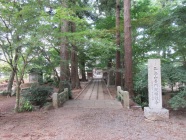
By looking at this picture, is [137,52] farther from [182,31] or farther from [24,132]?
[24,132]

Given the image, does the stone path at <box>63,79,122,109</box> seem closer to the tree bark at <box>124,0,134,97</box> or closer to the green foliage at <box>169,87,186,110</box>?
the tree bark at <box>124,0,134,97</box>

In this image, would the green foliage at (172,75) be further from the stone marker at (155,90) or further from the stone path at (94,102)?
the stone path at (94,102)

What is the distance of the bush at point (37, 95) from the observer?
720 centimetres

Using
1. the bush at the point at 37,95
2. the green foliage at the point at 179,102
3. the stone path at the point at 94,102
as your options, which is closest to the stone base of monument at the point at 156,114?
the green foliage at the point at 179,102

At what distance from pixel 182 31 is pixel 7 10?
20.1ft

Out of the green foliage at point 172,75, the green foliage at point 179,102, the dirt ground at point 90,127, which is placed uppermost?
the green foliage at point 172,75

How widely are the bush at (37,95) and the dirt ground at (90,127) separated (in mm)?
1576

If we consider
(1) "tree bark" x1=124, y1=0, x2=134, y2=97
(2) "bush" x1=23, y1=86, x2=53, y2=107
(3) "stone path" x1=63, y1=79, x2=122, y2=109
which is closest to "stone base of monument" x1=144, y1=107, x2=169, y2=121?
(3) "stone path" x1=63, y1=79, x2=122, y2=109

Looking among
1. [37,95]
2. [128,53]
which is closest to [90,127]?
[37,95]

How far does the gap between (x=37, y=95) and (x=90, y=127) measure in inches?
143

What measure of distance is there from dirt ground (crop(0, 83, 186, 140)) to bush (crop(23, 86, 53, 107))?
158 cm

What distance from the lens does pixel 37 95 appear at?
7.24 meters

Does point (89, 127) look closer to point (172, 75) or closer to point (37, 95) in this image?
point (37, 95)

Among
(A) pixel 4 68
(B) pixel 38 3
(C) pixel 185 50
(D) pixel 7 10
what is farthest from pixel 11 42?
(C) pixel 185 50
